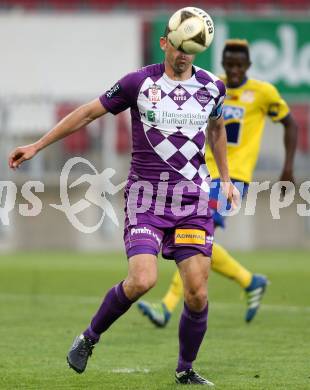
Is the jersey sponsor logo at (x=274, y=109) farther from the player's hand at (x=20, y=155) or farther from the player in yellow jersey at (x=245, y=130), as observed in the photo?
the player's hand at (x=20, y=155)

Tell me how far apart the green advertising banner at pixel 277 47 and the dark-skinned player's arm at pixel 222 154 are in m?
17.3

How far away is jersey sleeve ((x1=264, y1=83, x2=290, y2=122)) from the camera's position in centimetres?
1048

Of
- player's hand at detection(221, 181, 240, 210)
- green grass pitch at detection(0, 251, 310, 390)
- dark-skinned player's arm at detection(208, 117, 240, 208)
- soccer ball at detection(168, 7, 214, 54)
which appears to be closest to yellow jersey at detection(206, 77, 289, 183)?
green grass pitch at detection(0, 251, 310, 390)

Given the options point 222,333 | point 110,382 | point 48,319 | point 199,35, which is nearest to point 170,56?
point 199,35

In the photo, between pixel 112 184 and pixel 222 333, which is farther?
pixel 112 184

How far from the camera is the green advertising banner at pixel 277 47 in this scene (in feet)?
81.4

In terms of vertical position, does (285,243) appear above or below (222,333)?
below

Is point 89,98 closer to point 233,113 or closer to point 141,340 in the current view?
point 233,113

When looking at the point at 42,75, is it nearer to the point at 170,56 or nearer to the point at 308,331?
the point at 308,331

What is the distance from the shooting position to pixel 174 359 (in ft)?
26.8

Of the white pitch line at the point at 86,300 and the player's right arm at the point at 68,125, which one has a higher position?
the player's right arm at the point at 68,125

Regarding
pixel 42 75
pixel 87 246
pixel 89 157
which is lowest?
pixel 87 246

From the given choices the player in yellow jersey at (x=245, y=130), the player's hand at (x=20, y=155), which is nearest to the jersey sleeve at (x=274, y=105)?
the player in yellow jersey at (x=245, y=130)

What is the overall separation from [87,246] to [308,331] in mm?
14762
